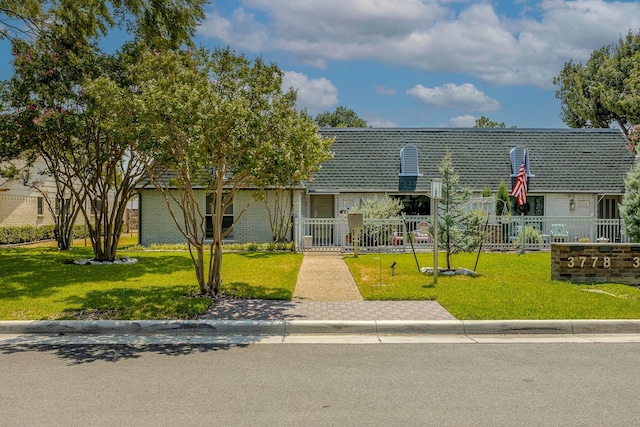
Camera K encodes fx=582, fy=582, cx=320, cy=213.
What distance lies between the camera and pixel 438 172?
25.0 meters

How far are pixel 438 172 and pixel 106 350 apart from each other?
19506 millimetres

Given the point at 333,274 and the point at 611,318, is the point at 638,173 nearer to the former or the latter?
the point at 611,318

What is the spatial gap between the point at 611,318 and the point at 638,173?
621 cm

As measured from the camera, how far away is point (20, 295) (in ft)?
35.0

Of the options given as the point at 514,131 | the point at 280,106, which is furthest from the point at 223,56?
the point at 514,131

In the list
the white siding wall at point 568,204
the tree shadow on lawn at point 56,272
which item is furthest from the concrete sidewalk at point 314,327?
the white siding wall at point 568,204

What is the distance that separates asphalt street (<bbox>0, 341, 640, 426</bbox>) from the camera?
500 cm

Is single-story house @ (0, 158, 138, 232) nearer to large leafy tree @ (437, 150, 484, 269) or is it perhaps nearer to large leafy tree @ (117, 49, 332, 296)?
large leafy tree @ (117, 49, 332, 296)

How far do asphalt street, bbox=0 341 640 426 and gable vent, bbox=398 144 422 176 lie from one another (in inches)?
685

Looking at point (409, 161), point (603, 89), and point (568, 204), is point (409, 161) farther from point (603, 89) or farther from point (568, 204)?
point (603, 89)

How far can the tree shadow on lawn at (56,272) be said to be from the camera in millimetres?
11602

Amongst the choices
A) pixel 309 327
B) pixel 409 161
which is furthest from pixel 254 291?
pixel 409 161

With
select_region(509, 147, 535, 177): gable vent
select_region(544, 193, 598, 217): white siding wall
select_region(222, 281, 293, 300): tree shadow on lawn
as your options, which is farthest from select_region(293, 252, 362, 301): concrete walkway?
select_region(544, 193, 598, 217): white siding wall

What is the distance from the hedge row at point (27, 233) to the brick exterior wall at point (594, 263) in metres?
22.7
